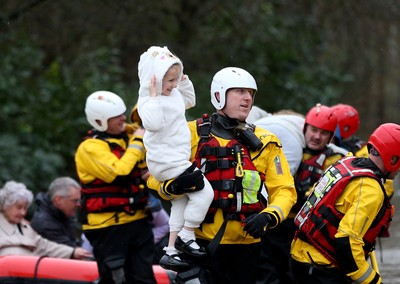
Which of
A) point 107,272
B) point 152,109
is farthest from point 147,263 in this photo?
point 152,109

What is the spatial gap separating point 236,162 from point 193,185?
388 mm

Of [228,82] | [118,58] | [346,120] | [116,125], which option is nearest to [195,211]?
[228,82]

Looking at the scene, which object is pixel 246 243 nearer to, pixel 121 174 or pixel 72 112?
pixel 121 174

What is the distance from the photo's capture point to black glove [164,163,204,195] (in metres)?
6.04

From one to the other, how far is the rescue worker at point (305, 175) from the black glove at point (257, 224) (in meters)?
2.29

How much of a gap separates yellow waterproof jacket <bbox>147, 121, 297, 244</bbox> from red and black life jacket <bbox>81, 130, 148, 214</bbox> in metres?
1.93

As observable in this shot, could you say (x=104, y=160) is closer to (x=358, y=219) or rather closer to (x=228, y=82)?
(x=228, y=82)

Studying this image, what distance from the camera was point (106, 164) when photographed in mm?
8125

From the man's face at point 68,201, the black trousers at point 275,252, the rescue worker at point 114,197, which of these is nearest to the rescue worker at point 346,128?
the black trousers at point 275,252

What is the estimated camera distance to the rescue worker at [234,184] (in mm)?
6203

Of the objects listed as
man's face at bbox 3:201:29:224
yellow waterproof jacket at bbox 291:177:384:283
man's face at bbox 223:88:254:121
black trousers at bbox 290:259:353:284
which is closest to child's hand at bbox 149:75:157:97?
man's face at bbox 223:88:254:121

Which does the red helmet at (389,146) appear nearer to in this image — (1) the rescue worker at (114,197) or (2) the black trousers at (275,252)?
(2) the black trousers at (275,252)

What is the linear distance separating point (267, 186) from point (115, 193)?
7.50 ft

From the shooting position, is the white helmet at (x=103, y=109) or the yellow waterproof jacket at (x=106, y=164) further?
the white helmet at (x=103, y=109)
